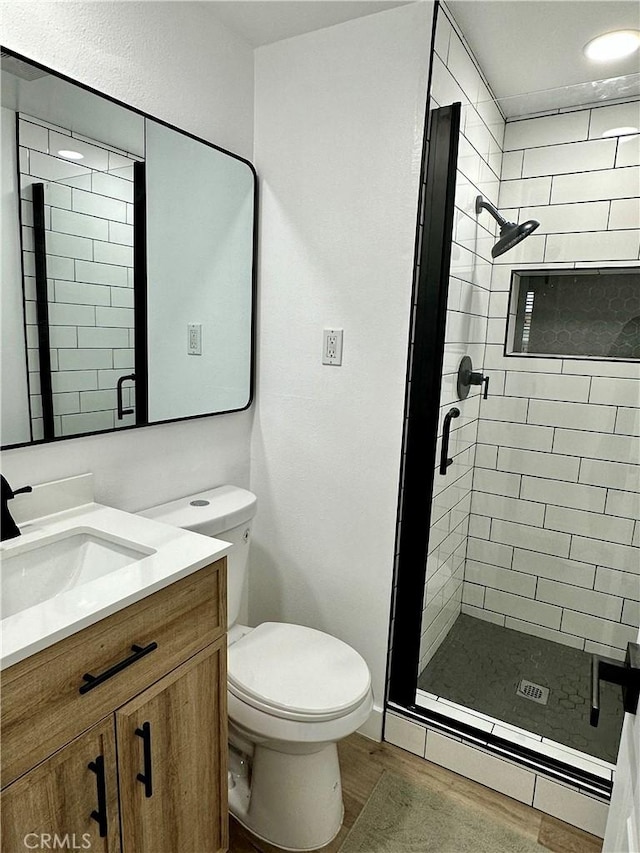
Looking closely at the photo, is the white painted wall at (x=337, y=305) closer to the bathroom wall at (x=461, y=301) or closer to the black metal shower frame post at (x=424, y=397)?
the black metal shower frame post at (x=424, y=397)

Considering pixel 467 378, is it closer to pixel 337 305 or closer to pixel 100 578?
pixel 337 305

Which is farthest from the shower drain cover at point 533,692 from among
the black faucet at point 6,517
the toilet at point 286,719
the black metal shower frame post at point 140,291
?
the black faucet at point 6,517

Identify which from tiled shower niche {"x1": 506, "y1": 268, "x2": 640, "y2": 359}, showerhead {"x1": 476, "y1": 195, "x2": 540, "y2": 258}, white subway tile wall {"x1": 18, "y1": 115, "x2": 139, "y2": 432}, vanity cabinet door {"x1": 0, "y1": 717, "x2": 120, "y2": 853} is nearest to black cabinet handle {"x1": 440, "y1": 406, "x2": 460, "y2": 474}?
tiled shower niche {"x1": 506, "y1": 268, "x2": 640, "y2": 359}

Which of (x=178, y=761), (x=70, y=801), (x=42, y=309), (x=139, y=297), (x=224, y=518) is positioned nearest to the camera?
(x=70, y=801)

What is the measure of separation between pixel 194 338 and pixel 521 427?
1.21 m

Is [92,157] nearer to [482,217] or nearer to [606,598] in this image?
[482,217]

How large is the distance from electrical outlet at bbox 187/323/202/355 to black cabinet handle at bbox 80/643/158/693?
99 cm

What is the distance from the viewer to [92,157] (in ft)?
4.61

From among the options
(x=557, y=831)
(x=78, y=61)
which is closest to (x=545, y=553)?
(x=557, y=831)

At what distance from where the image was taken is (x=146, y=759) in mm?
1088

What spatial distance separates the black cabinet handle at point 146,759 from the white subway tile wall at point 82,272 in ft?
2.38

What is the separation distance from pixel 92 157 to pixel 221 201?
48 cm

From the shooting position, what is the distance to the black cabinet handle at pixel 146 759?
3.53 feet

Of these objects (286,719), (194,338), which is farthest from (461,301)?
(286,719)
